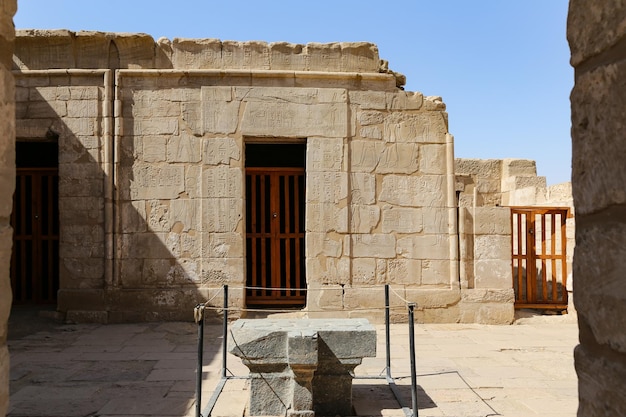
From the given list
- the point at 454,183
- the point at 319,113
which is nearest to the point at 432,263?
the point at 454,183

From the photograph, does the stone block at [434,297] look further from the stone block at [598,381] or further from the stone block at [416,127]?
the stone block at [598,381]

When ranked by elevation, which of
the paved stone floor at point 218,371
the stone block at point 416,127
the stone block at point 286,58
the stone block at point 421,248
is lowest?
the paved stone floor at point 218,371

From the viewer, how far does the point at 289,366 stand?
4.12 meters

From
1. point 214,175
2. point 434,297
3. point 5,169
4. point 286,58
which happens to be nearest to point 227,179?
point 214,175

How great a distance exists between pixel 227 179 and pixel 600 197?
6.97 meters

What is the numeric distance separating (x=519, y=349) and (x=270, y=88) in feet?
17.2

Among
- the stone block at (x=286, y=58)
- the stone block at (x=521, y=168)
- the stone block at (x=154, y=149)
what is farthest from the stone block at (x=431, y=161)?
the stone block at (x=521, y=168)

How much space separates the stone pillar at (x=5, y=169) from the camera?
1.84 m

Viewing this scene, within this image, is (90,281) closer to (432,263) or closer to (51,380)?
(51,380)

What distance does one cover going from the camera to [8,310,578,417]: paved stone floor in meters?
4.43

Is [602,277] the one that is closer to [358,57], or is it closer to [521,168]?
[358,57]

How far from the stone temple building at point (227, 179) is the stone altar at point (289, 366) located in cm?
373

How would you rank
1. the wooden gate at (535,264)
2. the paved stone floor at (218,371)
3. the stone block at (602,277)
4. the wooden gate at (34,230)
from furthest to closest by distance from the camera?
the wooden gate at (34,230) < the wooden gate at (535,264) < the paved stone floor at (218,371) < the stone block at (602,277)

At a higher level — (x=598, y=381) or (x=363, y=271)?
(x=598, y=381)
